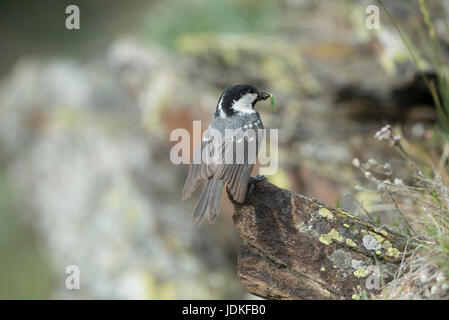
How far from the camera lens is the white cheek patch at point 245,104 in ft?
11.9

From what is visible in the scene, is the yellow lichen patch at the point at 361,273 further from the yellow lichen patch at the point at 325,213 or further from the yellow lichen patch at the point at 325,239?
the yellow lichen patch at the point at 325,213

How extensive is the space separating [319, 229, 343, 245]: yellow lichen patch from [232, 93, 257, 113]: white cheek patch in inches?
47.8

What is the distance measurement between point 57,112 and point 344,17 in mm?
5604

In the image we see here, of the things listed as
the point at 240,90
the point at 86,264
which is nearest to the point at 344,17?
the point at 240,90

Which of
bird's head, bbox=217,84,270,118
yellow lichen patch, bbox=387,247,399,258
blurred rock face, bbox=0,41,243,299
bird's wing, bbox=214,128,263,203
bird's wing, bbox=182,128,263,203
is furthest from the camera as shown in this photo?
blurred rock face, bbox=0,41,243,299

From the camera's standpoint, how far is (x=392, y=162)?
5.09m

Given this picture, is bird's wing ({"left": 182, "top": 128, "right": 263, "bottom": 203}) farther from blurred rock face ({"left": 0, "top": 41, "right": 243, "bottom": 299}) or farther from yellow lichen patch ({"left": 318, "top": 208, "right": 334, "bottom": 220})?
blurred rock face ({"left": 0, "top": 41, "right": 243, "bottom": 299})

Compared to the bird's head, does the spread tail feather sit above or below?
below

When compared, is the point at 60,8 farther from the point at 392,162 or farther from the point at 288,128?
the point at 392,162

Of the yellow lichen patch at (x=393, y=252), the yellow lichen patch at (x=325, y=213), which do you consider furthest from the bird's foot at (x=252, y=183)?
the yellow lichen patch at (x=393, y=252)

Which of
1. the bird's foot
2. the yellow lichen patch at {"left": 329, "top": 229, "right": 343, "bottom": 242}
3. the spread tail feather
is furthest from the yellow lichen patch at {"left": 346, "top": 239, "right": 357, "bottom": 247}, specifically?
the spread tail feather

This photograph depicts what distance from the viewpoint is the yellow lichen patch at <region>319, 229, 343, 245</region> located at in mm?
2818

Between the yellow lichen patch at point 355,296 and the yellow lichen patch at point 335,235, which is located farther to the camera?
the yellow lichen patch at point 335,235

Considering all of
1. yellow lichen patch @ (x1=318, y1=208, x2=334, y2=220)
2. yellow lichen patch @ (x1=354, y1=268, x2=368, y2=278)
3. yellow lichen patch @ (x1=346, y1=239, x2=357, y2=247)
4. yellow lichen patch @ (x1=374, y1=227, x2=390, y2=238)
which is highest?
yellow lichen patch @ (x1=318, y1=208, x2=334, y2=220)
